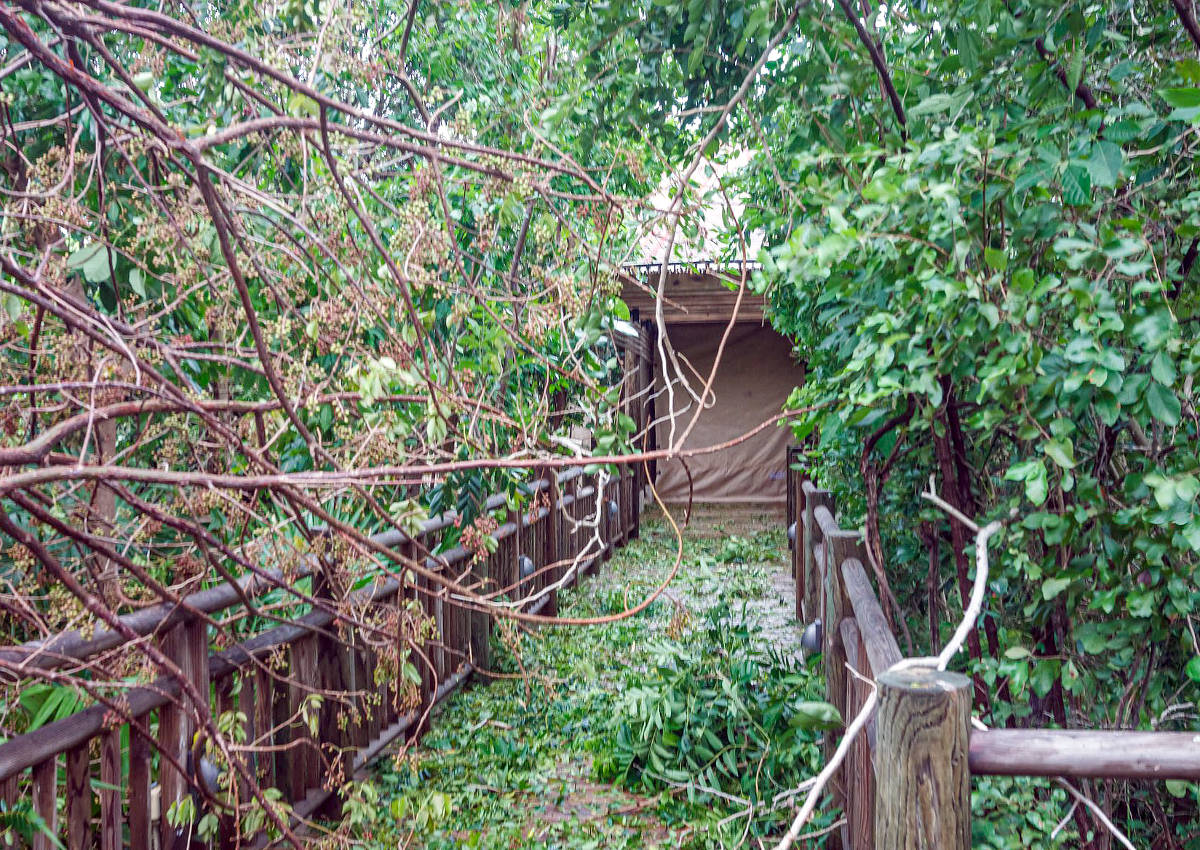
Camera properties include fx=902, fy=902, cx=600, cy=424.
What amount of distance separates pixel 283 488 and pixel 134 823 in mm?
1337

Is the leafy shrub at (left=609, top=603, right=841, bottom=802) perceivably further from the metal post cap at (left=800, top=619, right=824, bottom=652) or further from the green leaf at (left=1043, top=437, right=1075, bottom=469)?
the green leaf at (left=1043, top=437, right=1075, bottom=469)

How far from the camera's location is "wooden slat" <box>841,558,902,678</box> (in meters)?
2.13

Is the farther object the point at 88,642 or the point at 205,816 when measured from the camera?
the point at 205,816

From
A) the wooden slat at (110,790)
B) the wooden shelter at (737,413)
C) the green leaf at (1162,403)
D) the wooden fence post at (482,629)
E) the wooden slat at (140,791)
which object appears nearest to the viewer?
the green leaf at (1162,403)

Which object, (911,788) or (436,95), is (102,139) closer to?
(436,95)

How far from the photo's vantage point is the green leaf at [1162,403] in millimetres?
1662

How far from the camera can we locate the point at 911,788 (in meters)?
1.46

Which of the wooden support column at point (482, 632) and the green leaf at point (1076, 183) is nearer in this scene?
the green leaf at point (1076, 183)

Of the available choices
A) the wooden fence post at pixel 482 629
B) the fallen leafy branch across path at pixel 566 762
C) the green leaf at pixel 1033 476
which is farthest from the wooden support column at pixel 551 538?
the green leaf at pixel 1033 476

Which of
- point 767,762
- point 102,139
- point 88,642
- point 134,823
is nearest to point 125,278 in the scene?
point 102,139

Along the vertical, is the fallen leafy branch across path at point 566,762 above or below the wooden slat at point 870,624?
below

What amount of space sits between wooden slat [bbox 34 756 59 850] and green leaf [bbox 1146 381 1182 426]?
2.49 metres

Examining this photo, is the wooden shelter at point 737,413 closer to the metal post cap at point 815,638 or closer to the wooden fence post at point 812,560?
the wooden fence post at point 812,560

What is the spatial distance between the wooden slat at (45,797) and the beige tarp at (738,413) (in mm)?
11939
